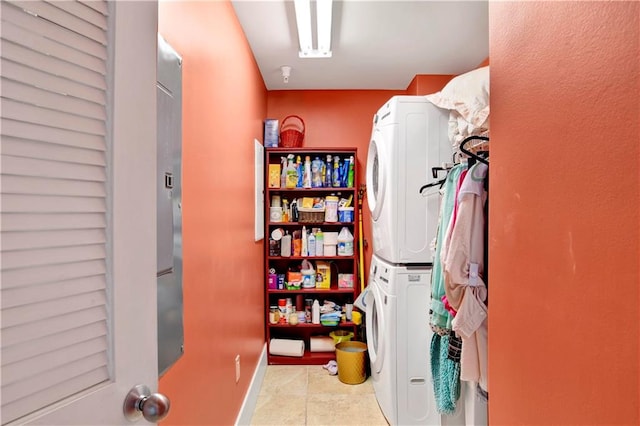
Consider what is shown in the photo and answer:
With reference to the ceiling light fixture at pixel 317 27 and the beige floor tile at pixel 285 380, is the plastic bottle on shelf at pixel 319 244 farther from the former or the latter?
the ceiling light fixture at pixel 317 27

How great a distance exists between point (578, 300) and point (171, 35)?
4.33 ft

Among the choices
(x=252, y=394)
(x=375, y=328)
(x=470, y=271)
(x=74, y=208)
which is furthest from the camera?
(x=375, y=328)

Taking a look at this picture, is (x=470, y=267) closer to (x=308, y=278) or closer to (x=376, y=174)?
(x=376, y=174)

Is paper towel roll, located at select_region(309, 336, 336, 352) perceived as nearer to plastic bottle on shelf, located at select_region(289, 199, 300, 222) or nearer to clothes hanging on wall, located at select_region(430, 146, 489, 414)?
plastic bottle on shelf, located at select_region(289, 199, 300, 222)

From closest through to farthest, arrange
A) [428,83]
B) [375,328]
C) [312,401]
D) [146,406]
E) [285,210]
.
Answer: [146,406], [312,401], [375,328], [428,83], [285,210]

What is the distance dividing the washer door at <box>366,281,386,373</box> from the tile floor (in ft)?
0.90

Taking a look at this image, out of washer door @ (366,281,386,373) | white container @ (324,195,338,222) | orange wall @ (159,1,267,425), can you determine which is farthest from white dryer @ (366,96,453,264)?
white container @ (324,195,338,222)

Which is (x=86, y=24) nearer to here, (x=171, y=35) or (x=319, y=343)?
(x=171, y=35)

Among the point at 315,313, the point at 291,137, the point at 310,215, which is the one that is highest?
the point at 291,137

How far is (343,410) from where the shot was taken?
251 centimetres

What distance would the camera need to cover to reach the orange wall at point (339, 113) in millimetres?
3539

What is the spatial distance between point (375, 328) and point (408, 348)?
54 centimetres

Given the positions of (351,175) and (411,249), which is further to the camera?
(351,175)

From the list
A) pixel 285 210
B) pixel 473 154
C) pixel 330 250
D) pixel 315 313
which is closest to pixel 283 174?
pixel 285 210
